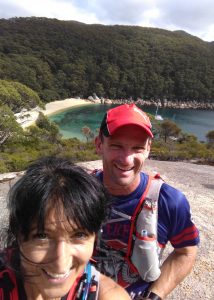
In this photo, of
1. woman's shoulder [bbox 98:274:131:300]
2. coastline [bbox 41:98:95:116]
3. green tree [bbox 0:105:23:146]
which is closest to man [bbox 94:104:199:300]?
woman's shoulder [bbox 98:274:131:300]

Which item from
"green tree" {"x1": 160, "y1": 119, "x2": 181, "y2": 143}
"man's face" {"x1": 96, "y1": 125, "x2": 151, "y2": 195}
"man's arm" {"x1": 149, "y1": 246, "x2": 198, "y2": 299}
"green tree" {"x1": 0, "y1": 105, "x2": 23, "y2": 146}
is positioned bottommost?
"green tree" {"x1": 160, "y1": 119, "x2": 181, "y2": 143}

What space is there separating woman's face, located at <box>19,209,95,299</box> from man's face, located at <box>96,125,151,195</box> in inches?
20.4

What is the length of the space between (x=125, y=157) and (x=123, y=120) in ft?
0.58

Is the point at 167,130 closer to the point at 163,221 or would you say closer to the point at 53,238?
the point at 163,221

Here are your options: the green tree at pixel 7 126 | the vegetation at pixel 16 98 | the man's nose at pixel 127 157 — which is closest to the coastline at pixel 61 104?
the vegetation at pixel 16 98

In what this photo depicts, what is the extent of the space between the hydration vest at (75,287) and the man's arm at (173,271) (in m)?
0.55

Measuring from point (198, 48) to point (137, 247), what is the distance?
379 feet

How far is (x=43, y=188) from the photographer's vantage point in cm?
103

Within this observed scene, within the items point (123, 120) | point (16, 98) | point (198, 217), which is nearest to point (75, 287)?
point (123, 120)

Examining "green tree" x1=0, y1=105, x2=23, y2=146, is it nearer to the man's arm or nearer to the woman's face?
the man's arm

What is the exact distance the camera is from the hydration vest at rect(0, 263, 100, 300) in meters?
1.00

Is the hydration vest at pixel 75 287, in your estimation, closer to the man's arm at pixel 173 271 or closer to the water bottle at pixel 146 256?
the water bottle at pixel 146 256

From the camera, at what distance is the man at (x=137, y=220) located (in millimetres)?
1497

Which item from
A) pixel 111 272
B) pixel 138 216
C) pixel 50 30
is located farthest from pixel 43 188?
pixel 50 30
